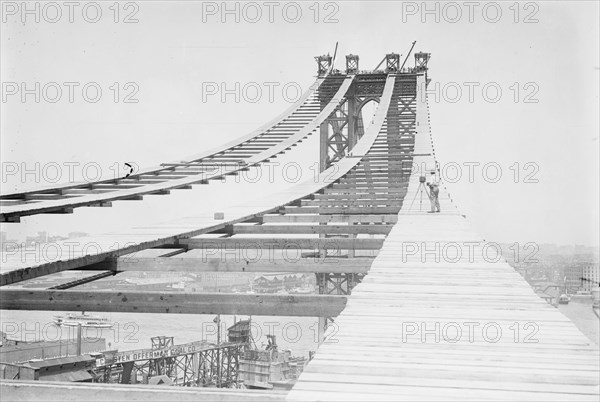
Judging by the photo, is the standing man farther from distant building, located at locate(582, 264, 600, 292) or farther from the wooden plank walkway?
the wooden plank walkway

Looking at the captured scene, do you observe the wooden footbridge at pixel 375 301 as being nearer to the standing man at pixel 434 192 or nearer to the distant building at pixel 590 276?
the standing man at pixel 434 192

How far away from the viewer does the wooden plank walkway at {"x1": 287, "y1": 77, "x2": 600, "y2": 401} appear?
2605 mm

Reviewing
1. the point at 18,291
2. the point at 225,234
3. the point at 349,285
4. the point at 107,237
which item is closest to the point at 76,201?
the point at 225,234

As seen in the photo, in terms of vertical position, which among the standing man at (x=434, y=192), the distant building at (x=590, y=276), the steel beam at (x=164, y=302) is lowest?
the steel beam at (x=164, y=302)

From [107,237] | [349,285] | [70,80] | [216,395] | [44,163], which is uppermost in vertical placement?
[70,80]

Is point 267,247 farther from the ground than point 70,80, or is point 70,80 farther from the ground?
point 70,80

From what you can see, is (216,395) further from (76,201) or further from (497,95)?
(497,95)

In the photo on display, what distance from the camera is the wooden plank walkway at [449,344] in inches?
103

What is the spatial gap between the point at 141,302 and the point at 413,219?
546cm

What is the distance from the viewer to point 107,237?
7.12 m

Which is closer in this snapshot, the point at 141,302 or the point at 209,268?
the point at 141,302

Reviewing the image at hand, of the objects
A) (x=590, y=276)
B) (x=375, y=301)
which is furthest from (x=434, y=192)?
(x=375, y=301)

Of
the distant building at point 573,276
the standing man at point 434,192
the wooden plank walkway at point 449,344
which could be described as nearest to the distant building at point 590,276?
the distant building at point 573,276

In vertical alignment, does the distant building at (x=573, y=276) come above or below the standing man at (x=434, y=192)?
below
